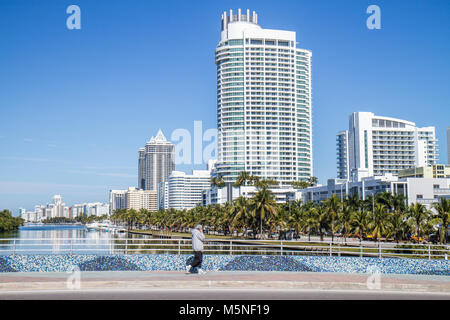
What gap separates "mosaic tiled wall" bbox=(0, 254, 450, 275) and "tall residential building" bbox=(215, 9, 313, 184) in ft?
545

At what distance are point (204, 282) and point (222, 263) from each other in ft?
14.9

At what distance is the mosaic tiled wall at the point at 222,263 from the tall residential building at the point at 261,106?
545 ft

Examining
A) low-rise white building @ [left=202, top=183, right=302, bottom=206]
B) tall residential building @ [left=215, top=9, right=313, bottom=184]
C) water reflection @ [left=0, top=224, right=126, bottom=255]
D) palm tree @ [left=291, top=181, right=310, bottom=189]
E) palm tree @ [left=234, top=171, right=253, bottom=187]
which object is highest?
tall residential building @ [left=215, top=9, right=313, bottom=184]

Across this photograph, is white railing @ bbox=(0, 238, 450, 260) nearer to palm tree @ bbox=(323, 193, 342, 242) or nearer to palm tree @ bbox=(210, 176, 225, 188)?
palm tree @ bbox=(323, 193, 342, 242)

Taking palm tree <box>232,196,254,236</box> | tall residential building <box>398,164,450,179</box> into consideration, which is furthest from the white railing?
tall residential building <box>398,164,450,179</box>

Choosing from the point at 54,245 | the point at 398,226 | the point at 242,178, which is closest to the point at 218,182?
the point at 242,178

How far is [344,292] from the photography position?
14656mm

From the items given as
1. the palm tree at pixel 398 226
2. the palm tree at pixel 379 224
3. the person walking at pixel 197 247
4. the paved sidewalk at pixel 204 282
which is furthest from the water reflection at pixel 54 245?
the palm tree at pixel 398 226

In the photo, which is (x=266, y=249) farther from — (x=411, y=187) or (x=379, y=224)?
(x=411, y=187)

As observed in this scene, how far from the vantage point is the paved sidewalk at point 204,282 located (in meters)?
14.6

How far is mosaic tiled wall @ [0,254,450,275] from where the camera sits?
62.3 feet

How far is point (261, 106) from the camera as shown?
617 feet
